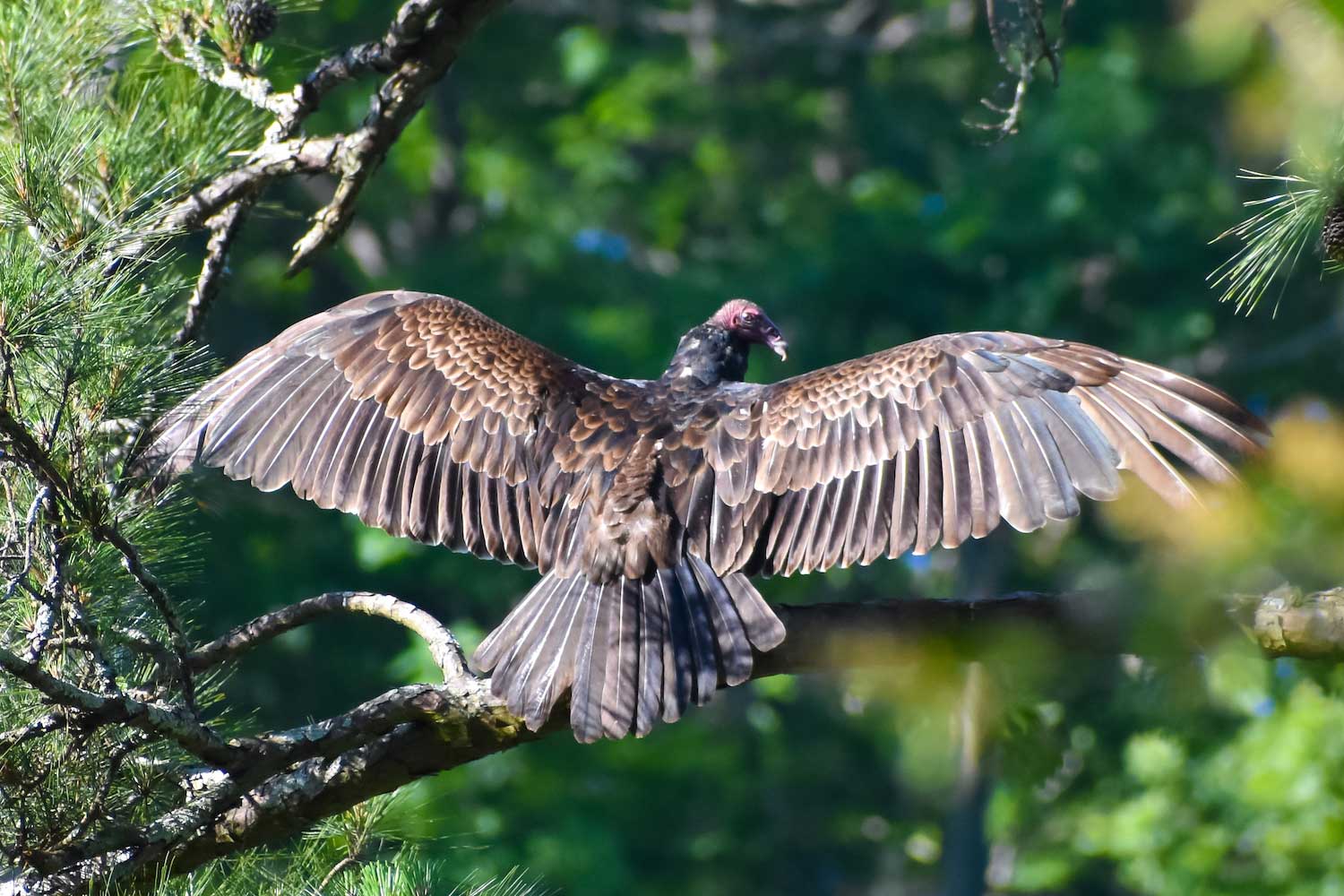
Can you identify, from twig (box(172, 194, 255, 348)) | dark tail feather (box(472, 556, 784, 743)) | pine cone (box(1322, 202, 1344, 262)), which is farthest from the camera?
twig (box(172, 194, 255, 348))

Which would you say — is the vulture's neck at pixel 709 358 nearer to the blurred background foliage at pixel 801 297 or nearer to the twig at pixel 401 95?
the twig at pixel 401 95

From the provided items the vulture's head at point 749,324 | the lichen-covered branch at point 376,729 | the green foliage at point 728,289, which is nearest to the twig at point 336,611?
the lichen-covered branch at point 376,729

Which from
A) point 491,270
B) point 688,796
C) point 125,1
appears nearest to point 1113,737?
point 688,796

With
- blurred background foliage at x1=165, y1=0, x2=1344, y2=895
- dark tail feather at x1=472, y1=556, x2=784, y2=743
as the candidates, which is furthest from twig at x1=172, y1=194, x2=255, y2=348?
blurred background foliage at x1=165, y1=0, x2=1344, y2=895

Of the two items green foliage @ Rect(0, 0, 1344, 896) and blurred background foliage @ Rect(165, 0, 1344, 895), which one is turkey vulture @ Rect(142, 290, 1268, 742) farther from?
blurred background foliage @ Rect(165, 0, 1344, 895)

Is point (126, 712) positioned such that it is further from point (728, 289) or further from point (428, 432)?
point (728, 289)

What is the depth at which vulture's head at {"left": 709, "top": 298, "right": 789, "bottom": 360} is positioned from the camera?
12.5 ft

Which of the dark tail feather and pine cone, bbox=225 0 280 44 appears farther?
pine cone, bbox=225 0 280 44

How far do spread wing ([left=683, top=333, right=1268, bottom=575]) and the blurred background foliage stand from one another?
2625mm

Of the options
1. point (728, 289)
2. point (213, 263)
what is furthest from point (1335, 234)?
point (728, 289)

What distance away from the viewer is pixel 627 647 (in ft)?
8.59

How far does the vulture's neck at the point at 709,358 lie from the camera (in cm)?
356

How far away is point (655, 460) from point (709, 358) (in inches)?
28.6

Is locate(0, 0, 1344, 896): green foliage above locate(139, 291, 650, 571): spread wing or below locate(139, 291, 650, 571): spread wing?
below
